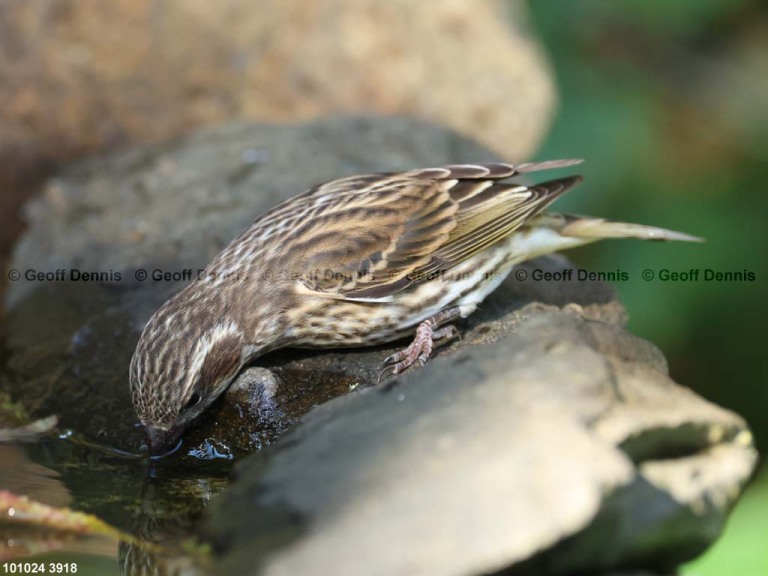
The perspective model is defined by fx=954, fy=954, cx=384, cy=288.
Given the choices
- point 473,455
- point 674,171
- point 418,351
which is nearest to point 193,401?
point 418,351

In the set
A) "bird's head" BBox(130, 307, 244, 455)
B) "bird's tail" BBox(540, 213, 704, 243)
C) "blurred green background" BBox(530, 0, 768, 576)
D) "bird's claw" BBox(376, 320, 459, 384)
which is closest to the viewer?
"bird's head" BBox(130, 307, 244, 455)

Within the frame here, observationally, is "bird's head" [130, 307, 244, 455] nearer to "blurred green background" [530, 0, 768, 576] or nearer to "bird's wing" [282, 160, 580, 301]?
"bird's wing" [282, 160, 580, 301]

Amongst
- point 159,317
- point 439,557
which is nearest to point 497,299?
point 159,317

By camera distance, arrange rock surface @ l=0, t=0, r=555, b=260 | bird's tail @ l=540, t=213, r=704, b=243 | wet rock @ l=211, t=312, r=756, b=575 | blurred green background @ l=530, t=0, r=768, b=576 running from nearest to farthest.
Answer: wet rock @ l=211, t=312, r=756, b=575 → bird's tail @ l=540, t=213, r=704, b=243 → rock surface @ l=0, t=0, r=555, b=260 → blurred green background @ l=530, t=0, r=768, b=576

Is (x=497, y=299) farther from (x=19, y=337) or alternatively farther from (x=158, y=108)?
(x=158, y=108)

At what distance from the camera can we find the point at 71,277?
536 centimetres

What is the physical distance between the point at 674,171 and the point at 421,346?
3.92 meters

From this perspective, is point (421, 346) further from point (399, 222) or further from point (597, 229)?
point (597, 229)

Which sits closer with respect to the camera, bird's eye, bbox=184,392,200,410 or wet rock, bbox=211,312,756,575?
wet rock, bbox=211,312,756,575

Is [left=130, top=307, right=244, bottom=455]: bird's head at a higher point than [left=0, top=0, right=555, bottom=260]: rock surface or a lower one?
lower

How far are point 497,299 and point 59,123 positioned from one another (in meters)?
3.64

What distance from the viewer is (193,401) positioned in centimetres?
402

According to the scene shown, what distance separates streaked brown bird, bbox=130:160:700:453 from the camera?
3990 mm

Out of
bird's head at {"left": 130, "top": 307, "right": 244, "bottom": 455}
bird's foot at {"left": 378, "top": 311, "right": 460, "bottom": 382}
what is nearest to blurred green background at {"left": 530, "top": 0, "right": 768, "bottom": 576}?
bird's foot at {"left": 378, "top": 311, "right": 460, "bottom": 382}
